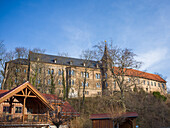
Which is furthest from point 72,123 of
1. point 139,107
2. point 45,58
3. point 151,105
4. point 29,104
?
point 45,58

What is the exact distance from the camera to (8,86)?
43.9 meters

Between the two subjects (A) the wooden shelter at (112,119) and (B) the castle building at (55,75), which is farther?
(B) the castle building at (55,75)

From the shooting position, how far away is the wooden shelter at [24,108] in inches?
808

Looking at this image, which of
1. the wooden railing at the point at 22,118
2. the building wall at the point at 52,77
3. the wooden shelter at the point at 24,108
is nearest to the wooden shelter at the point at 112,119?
the wooden shelter at the point at 24,108

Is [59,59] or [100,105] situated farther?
[59,59]

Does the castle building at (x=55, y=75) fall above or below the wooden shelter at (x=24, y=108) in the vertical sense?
above

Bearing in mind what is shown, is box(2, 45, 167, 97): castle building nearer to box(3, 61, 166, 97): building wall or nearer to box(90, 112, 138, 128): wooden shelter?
box(3, 61, 166, 97): building wall

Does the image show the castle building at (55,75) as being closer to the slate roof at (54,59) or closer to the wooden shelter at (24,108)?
the slate roof at (54,59)

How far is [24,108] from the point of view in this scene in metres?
22.0

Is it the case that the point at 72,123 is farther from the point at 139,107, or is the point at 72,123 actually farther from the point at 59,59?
the point at 59,59

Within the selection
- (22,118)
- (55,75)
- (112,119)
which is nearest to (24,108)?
(22,118)

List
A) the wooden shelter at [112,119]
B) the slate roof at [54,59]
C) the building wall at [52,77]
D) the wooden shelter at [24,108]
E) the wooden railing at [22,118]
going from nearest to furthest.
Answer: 1. the wooden railing at [22,118]
2. the wooden shelter at [24,108]
3. the wooden shelter at [112,119]
4. the building wall at [52,77]
5. the slate roof at [54,59]

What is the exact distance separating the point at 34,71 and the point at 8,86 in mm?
7966

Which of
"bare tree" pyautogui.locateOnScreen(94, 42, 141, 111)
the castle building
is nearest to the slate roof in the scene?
the castle building
